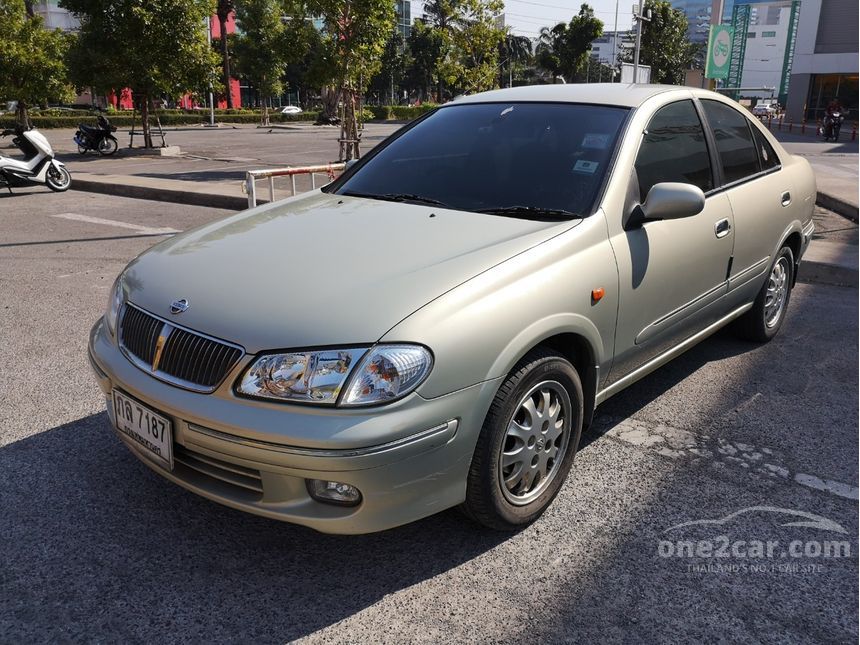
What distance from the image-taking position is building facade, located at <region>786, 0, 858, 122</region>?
42.7 metres

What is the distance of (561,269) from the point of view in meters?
2.75

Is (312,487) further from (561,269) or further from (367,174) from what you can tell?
(367,174)

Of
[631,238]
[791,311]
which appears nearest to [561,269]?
[631,238]

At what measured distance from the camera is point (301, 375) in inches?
88.5

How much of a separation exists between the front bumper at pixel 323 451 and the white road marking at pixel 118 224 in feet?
22.8

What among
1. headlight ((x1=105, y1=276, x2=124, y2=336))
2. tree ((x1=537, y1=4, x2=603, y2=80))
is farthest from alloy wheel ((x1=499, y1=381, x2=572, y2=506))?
tree ((x1=537, y1=4, x2=603, y2=80))

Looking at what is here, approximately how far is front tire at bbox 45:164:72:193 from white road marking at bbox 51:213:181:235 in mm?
2842

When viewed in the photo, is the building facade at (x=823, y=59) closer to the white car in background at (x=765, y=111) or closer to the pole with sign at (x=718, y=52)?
the white car in background at (x=765, y=111)

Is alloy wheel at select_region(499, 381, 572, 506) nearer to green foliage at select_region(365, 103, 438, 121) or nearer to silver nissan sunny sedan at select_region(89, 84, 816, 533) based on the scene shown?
silver nissan sunny sedan at select_region(89, 84, 816, 533)

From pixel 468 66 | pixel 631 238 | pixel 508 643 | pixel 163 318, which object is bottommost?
pixel 508 643

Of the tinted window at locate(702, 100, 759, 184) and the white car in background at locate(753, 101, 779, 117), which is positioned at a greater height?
the white car in background at locate(753, 101, 779, 117)

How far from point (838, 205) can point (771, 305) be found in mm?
6938

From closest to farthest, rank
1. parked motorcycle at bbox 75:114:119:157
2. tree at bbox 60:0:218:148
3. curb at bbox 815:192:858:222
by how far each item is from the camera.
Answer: curb at bbox 815:192:858:222 → tree at bbox 60:0:218:148 → parked motorcycle at bbox 75:114:119:157

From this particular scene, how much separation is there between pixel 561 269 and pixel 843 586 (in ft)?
4.77
